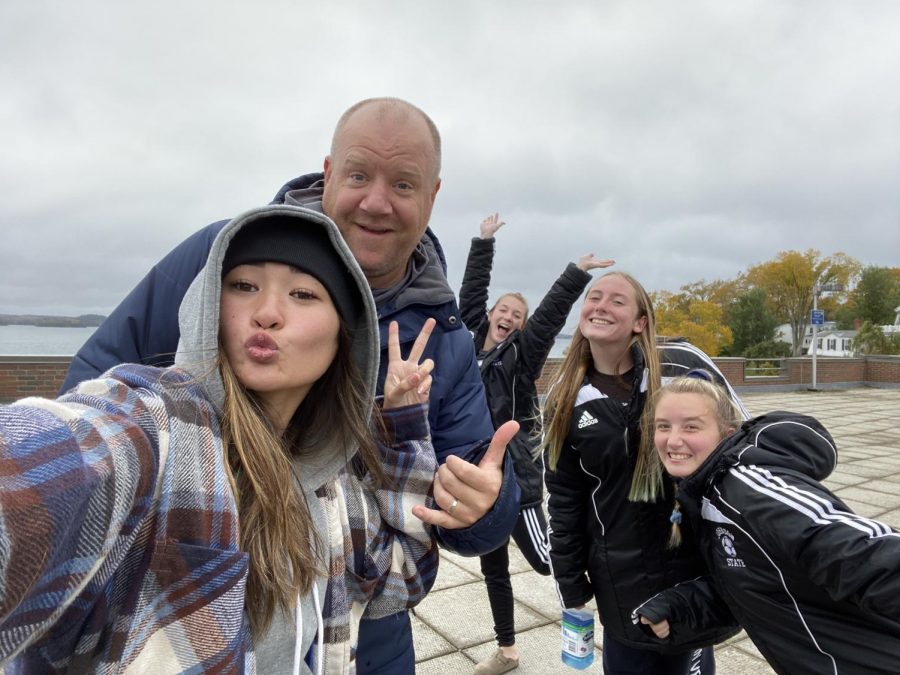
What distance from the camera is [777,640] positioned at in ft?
5.87

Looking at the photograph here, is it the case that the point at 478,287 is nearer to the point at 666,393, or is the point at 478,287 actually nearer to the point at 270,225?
the point at 666,393

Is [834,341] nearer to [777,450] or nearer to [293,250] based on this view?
[777,450]

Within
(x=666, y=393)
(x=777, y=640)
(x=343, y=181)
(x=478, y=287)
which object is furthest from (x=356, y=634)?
(x=478, y=287)

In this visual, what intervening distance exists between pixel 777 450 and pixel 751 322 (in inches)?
1808

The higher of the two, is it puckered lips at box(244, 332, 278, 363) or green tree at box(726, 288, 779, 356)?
green tree at box(726, 288, 779, 356)

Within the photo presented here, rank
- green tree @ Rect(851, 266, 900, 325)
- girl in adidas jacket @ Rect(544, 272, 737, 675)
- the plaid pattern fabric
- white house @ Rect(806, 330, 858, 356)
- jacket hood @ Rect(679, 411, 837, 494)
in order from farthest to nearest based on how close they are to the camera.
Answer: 1. white house @ Rect(806, 330, 858, 356)
2. green tree @ Rect(851, 266, 900, 325)
3. girl in adidas jacket @ Rect(544, 272, 737, 675)
4. jacket hood @ Rect(679, 411, 837, 494)
5. the plaid pattern fabric

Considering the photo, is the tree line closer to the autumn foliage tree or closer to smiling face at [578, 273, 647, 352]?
the autumn foliage tree

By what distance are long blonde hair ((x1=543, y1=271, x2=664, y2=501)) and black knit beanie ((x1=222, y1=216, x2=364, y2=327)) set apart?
5.26ft

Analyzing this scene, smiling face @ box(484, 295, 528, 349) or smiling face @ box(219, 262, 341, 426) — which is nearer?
smiling face @ box(219, 262, 341, 426)

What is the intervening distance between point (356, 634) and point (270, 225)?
0.94 meters

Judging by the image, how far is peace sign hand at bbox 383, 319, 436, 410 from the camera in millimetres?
1446

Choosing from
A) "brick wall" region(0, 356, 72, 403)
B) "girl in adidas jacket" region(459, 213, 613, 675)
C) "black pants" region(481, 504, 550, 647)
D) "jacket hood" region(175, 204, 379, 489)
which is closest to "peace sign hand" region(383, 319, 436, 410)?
"jacket hood" region(175, 204, 379, 489)

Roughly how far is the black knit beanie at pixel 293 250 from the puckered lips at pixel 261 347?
16 cm

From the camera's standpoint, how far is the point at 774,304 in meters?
41.8
